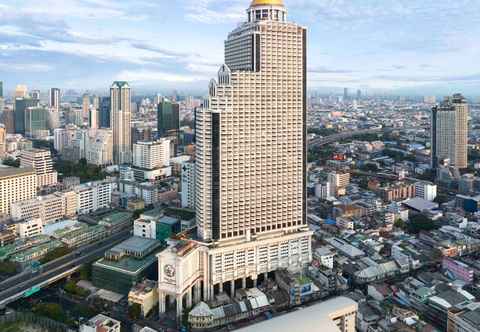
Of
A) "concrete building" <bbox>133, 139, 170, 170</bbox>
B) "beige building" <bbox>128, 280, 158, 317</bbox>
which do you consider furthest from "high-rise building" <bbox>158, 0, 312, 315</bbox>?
"concrete building" <bbox>133, 139, 170, 170</bbox>

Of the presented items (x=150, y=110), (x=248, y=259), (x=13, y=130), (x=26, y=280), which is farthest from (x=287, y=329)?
(x=150, y=110)

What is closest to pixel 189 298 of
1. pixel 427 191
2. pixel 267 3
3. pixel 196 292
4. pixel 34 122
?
pixel 196 292

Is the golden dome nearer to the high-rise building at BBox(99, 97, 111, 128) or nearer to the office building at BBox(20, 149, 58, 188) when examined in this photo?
the office building at BBox(20, 149, 58, 188)

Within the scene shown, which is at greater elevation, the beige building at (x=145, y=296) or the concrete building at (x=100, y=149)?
the concrete building at (x=100, y=149)

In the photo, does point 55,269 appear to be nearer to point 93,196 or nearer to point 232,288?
A: point 232,288

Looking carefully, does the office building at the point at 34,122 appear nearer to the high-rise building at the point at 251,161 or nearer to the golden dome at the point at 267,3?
the high-rise building at the point at 251,161

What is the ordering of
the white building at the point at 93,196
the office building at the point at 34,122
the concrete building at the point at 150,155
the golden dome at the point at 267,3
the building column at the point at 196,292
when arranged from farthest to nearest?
the office building at the point at 34,122 → the concrete building at the point at 150,155 → the white building at the point at 93,196 → the golden dome at the point at 267,3 → the building column at the point at 196,292

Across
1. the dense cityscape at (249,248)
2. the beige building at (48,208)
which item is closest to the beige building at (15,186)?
the dense cityscape at (249,248)
